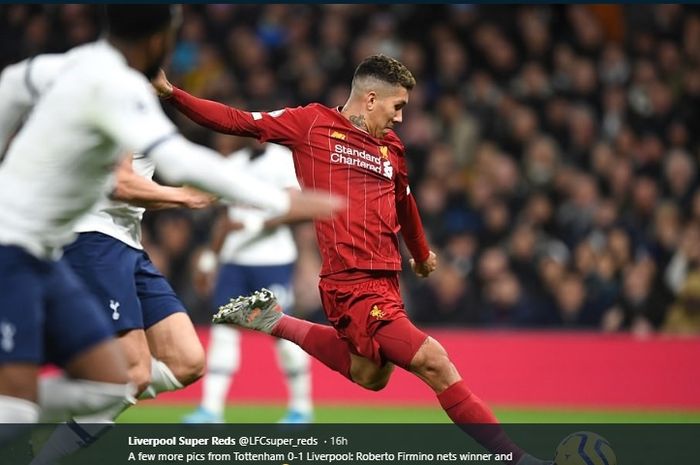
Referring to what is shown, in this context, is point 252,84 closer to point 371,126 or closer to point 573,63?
point 573,63

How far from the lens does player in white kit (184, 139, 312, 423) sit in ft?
28.5

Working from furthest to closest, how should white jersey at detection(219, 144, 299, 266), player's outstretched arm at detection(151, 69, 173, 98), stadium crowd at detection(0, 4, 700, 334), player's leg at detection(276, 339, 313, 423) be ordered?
stadium crowd at detection(0, 4, 700, 334) < white jersey at detection(219, 144, 299, 266) < player's leg at detection(276, 339, 313, 423) < player's outstretched arm at detection(151, 69, 173, 98)

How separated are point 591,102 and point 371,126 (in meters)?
8.61

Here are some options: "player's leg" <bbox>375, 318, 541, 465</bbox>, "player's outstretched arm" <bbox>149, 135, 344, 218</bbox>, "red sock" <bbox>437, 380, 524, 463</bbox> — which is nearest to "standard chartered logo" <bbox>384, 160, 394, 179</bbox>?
"player's leg" <bbox>375, 318, 541, 465</bbox>

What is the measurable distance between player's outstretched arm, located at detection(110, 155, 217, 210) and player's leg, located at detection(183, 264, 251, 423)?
3.43m

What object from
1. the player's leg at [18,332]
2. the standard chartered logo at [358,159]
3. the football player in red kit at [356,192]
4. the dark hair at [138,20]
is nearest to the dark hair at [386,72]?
the football player in red kit at [356,192]

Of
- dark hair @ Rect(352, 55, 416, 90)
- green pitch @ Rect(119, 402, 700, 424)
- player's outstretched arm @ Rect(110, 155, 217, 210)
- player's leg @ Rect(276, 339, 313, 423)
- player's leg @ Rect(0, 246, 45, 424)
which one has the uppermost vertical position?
dark hair @ Rect(352, 55, 416, 90)

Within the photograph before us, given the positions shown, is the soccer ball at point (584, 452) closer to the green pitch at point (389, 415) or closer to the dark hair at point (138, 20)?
the dark hair at point (138, 20)

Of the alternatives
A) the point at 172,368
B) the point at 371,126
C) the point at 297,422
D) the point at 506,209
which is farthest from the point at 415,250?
the point at 506,209

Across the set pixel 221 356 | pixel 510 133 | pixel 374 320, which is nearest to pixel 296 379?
pixel 221 356

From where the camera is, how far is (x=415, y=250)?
6570 millimetres

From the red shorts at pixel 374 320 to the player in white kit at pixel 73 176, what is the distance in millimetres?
1970

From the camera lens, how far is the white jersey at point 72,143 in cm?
367

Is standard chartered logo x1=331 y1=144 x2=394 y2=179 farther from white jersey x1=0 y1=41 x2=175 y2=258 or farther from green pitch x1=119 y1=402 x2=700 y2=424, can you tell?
green pitch x1=119 y1=402 x2=700 y2=424
